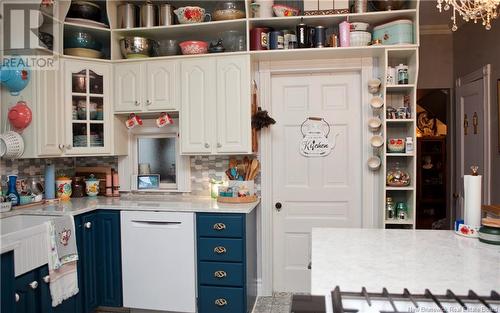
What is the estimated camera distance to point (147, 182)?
123 inches

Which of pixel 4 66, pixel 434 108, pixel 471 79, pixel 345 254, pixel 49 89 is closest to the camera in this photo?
pixel 345 254

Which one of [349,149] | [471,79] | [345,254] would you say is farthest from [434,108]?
[345,254]

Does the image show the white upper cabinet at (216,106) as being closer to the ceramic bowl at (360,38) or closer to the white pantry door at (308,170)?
the white pantry door at (308,170)

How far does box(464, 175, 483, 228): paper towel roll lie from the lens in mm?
1567

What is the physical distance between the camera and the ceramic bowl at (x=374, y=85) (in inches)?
105

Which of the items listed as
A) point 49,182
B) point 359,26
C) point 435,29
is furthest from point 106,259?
point 435,29

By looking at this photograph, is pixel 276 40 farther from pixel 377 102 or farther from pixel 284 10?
pixel 377 102

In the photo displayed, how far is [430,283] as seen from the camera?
107 cm

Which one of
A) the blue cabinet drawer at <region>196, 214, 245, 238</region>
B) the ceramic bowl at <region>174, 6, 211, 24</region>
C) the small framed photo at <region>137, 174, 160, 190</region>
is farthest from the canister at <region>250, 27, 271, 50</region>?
the small framed photo at <region>137, 174, 160, 190</region>

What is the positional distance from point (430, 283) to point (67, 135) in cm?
271

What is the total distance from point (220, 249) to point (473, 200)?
162 cm

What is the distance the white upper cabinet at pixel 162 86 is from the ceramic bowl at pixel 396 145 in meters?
1.74

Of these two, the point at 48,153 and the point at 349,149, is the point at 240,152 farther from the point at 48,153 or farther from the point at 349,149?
the point at 48,153

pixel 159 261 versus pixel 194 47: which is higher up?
pixel 194 47
